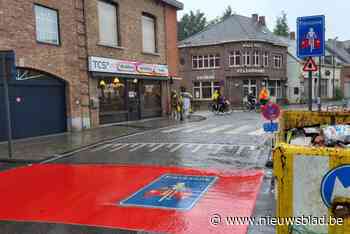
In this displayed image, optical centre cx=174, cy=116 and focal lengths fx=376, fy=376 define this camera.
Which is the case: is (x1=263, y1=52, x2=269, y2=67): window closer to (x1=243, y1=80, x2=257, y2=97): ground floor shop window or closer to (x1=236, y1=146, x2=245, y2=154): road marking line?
(x1=243, y1=80, x2=257, y2=97): ground floor shop window

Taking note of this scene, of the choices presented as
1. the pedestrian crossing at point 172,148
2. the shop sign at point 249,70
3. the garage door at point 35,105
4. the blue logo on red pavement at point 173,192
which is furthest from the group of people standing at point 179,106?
the shop sign at point 249,70

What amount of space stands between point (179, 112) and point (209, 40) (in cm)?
2051

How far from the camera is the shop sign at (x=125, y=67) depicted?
17484 mm

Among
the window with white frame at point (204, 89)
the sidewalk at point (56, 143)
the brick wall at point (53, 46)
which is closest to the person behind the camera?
the sidewalk at point (56, 143)

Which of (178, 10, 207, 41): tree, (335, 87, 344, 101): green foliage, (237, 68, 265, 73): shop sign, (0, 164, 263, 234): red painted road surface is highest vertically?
(178, 10, 207, 41): tree

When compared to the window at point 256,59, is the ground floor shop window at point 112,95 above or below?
below

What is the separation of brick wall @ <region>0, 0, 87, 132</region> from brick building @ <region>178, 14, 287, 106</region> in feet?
80.7

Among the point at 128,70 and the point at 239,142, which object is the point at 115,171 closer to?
the point at 239,142

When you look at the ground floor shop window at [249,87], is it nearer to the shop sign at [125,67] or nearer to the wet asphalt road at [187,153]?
the shop sign at [125,67]

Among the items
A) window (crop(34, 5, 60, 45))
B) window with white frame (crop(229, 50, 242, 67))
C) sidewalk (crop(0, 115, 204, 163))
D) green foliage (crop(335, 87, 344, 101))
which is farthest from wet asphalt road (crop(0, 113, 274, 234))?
green foliage (crop(335, 87, 344, 101))

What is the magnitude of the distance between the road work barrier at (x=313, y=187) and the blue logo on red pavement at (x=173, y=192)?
2848 millimetres

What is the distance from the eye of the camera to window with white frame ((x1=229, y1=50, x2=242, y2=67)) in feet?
128

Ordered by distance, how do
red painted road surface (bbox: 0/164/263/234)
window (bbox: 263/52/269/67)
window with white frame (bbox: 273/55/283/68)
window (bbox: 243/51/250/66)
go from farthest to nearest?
window with white frame (bbox: 273/55/283/68), window (bbox: 263/52/269/67), window (bbox: 243/51/250/66), red painted road surface (bbox: 0/164/263/234)

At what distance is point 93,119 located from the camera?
17562mm
